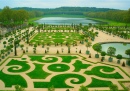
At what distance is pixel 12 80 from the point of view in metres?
29.1

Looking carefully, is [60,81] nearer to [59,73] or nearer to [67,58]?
[59,73]

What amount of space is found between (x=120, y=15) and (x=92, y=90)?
390 feet

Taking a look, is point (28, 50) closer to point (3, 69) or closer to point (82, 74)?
point (3, 69)

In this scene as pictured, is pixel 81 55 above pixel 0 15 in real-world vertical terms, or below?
below

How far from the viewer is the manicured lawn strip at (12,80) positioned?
91.1 ft

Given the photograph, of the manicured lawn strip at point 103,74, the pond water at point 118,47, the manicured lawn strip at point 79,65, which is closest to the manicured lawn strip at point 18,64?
the manicured lawn strip at point 79,65

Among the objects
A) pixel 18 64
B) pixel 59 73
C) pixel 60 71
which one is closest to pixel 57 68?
pixel 60 71

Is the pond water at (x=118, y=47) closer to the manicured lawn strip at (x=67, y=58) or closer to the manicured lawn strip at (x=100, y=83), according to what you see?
the manicured lawn strip at (x=67, y=58)

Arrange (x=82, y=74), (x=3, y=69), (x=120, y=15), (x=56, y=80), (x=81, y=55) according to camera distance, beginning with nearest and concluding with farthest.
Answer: (x=56, y=80) < (x=82, y=74) < (x=3, y=69) < (x=81, y=55) < (x=120, y=15)

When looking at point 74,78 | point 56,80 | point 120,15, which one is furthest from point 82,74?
point 120,15

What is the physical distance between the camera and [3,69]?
34.2 metres

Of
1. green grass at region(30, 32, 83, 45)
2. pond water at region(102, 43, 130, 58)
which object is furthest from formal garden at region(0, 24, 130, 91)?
green grass at region(30, 32, 83, 45)

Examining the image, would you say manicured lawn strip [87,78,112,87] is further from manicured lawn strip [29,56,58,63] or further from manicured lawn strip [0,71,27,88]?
manicured lawn strip [29,56,58,63]

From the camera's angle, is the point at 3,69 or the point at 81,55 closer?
the point at 3,69
